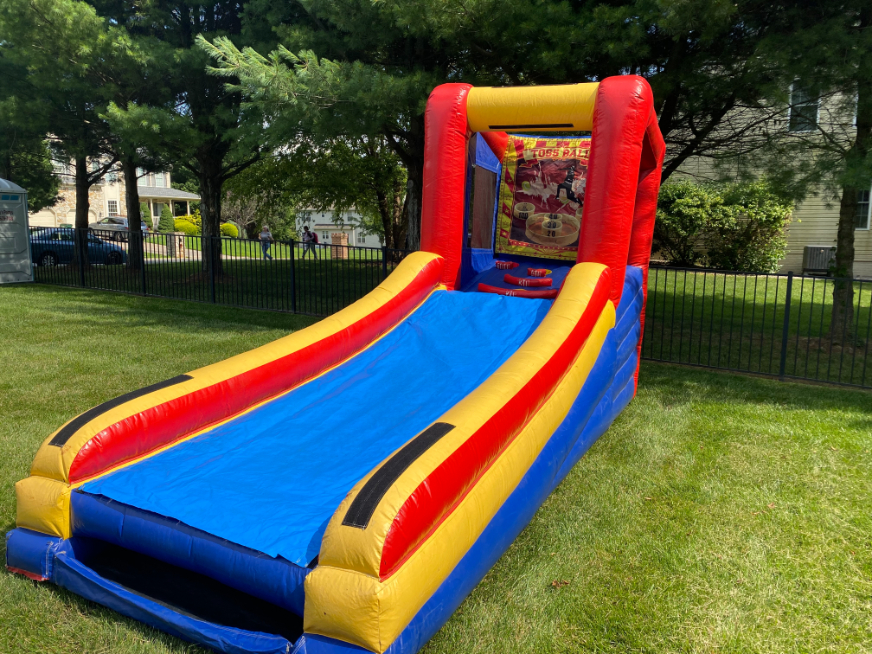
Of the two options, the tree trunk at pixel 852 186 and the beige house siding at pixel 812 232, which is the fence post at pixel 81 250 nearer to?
the tree trunk at pixel 852 186

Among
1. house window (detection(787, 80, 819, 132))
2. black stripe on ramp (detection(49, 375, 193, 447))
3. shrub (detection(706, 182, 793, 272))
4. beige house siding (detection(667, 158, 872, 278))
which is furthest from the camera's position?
beige house siding (detection(667, 158, 872, 278))

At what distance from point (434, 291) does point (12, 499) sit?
389 cm

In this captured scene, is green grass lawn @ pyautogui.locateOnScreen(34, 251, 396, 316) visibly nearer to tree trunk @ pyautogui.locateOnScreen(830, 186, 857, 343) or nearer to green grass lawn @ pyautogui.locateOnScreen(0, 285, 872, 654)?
green grass lawn @ pyautogui.locateOnScreen(0, 285, 872, 654)

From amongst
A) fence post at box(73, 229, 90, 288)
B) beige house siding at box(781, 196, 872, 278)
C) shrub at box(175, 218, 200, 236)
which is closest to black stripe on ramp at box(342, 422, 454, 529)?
fence post at box(73, 229, 90, 288)

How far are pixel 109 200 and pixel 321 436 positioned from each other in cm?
5120

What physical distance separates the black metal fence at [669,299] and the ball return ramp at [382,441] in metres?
2.65

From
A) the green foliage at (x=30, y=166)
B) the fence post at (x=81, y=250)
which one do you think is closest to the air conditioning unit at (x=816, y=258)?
the fence post at (x=81, y=250)

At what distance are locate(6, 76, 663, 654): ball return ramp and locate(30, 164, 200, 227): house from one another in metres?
39.3

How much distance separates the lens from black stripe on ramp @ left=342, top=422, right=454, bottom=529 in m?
2.81

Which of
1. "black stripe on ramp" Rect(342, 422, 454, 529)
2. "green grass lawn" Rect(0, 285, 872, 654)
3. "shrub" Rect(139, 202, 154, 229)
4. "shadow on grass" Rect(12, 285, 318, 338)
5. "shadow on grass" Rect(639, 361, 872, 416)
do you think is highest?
"shrub" Rect(139, 202, 154, 229)

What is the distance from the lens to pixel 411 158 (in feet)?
41.9

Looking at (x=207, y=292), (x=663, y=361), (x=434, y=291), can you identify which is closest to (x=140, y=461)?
(x=434, y=291)

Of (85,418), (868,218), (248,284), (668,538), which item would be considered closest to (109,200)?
(248,284)

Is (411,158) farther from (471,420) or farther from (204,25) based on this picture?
(471,420)
